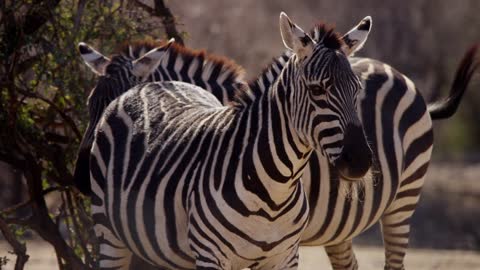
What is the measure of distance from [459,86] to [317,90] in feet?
10.7

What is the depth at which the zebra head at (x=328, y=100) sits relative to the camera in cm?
457

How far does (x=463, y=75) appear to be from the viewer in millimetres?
7648

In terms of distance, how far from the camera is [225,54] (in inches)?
655

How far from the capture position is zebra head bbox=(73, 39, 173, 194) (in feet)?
21.1

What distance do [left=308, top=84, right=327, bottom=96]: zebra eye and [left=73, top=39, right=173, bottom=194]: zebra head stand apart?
2.12m

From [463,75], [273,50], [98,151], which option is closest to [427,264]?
[463,75]

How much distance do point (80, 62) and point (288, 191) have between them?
295 centimetres

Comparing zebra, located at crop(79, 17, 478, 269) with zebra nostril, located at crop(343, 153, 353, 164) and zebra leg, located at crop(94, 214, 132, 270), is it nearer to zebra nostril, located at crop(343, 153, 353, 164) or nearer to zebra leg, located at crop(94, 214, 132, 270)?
zebra leg, located at crop(94, 214, 132, 270)

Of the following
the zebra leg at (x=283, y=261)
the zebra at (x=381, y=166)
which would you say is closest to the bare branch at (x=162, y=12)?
the zebra at (x=381, y=166)

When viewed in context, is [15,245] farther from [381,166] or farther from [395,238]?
[395,238]

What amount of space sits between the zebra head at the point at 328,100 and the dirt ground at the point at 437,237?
5.15 m

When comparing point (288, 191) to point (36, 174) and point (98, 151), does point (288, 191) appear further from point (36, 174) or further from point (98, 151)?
point (36, 174)

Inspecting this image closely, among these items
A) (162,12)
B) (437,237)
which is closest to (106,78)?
(162,12)

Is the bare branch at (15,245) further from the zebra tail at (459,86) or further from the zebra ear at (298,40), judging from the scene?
the zebra tail at (459,86)
